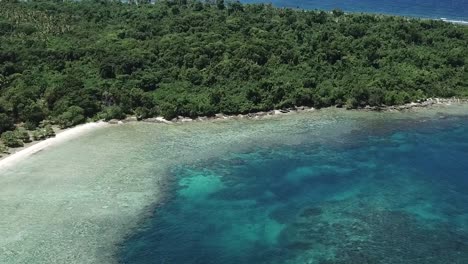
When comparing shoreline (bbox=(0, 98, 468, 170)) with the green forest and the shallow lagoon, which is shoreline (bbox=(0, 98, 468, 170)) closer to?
the green forest

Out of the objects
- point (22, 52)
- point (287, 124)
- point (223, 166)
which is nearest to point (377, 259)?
point (223, 166)

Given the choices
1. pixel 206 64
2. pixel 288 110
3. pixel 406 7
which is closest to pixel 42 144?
pixel 206 64

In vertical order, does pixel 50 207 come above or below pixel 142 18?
below

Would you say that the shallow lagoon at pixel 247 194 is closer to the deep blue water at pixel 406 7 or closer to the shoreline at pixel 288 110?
the shoreline at pixel 288 110

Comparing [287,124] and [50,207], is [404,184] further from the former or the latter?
[50,207]

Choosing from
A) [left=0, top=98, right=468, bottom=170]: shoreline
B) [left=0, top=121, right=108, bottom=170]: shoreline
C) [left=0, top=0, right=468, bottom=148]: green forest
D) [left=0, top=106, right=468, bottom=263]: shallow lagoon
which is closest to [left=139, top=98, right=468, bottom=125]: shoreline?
[left=0, top=98, right=468, bottom=170]: shoreline

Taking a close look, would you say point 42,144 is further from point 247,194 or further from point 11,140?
point 247,194
